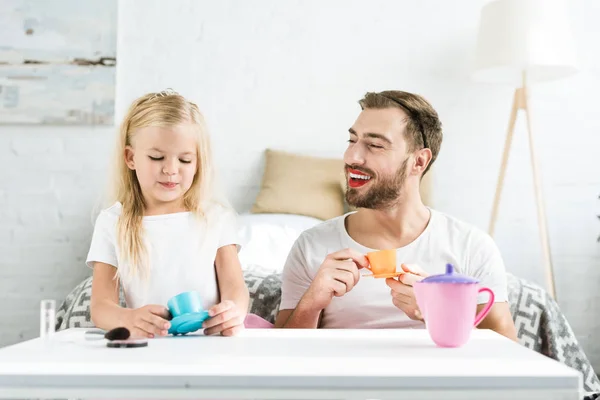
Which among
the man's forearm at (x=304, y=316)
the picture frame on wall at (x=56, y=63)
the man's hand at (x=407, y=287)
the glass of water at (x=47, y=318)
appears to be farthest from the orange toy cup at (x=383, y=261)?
the picture frame on wall at (x=56, y=63)

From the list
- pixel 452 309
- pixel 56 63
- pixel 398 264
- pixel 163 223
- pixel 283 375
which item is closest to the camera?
pixel 283 375

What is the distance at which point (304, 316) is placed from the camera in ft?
5.10

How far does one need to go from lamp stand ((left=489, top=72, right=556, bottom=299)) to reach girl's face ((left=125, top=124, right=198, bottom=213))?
2077 mm

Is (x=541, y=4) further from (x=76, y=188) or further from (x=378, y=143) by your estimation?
(x=76, y=188)

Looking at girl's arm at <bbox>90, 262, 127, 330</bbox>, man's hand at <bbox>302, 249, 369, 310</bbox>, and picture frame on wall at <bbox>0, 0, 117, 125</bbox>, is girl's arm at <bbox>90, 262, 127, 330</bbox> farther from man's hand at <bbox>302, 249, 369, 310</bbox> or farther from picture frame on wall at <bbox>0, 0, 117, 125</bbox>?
picture frame on wall at <bbox>0, 0, 117, 125</bbox>

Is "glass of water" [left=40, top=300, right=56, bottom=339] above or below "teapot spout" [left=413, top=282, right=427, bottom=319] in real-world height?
below

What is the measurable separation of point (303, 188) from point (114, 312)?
2030mm

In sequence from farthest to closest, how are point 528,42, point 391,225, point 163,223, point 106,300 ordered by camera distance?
point 528,42 → point 391,225 → point 163,223 → point 106,300

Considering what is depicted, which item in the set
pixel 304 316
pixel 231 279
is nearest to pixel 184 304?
pixel 231 279

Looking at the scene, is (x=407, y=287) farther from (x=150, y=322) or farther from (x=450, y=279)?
(x=150, y=322)

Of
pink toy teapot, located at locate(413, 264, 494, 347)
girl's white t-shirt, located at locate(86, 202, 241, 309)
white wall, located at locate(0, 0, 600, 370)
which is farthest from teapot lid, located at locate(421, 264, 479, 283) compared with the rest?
white wall, located at locate(0, 0, 600, 370)

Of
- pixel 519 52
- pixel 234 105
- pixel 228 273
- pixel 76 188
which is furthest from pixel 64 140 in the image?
pixel 228 273

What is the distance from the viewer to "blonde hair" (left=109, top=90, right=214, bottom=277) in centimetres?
150

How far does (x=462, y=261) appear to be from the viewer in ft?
5.44
